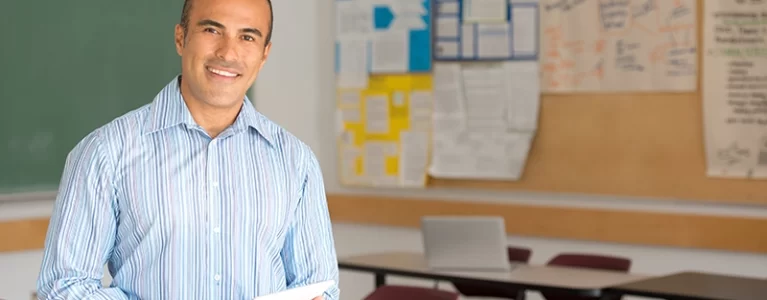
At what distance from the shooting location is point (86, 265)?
165 centimetres

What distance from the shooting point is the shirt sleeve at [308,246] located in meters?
1.84

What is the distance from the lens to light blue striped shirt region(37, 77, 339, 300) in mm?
1658

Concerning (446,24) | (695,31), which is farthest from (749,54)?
(446,24)

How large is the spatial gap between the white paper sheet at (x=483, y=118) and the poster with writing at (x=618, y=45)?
0.54 feet

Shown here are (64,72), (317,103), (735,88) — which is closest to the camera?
(735,88)

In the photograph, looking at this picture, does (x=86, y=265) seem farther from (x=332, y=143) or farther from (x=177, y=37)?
(x=332, y=143)

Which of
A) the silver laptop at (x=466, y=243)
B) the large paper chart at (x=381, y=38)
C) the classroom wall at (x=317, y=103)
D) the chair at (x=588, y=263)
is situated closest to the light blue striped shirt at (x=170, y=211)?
the silver laptop at (x=466, y=243)

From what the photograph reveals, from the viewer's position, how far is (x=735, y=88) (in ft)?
16.8

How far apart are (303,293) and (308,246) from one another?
0.54ft

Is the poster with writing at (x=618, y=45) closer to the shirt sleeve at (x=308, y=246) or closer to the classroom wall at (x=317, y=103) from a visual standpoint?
the classroom wall at (x=317, y=103)

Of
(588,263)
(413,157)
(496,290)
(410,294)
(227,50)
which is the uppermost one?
(227,50)

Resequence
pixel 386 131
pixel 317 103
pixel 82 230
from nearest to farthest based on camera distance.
→ pixel 82 230 → pixel 386 131 → pixel 317 103

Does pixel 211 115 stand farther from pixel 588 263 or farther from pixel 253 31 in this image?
pixel 588 263

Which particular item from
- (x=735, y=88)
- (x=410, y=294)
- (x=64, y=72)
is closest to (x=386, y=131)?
(x=64, y=72)
